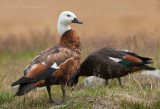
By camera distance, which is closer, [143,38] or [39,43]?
[143,38]

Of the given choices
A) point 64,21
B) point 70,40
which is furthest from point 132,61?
point 64,21

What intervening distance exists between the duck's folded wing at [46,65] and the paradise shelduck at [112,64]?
1880mm

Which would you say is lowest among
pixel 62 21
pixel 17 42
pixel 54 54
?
pixel 17 42

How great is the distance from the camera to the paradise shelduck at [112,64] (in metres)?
8.41

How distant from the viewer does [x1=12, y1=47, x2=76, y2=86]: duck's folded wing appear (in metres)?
5.91

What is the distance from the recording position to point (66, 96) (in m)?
6.75

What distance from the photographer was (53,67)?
6.18m

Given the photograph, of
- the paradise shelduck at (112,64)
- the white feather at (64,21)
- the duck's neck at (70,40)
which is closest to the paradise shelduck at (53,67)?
the duck's neck at (70,40)

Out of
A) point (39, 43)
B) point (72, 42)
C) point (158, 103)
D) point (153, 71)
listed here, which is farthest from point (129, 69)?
point (39, 43)

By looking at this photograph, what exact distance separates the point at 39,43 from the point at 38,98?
7306 mm

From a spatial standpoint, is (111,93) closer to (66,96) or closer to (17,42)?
(66,96)

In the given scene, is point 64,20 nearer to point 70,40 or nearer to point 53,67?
point 70,40

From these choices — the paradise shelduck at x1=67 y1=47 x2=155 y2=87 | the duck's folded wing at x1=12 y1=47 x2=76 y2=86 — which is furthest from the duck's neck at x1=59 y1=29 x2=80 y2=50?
the paradise shelduck at x1=67 y1=47 x2=155 y2=87

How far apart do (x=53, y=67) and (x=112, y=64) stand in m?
2.64
